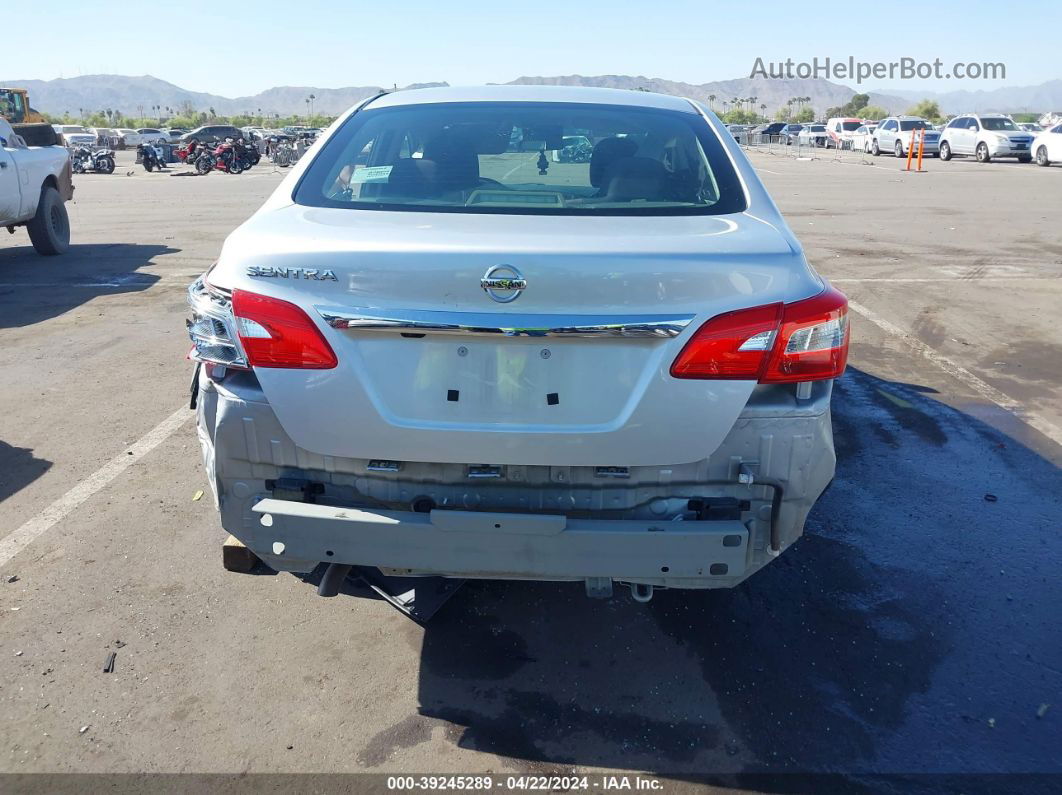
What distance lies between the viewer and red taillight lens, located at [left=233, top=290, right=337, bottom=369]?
250 centimetres

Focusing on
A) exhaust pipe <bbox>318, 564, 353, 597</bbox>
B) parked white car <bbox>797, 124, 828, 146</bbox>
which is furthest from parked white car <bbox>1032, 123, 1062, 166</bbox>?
exhaust pipe <bbox>318, 564, 353, 597</bbox>

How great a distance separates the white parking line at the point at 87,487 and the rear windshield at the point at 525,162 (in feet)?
7.17

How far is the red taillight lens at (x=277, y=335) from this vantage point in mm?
2502

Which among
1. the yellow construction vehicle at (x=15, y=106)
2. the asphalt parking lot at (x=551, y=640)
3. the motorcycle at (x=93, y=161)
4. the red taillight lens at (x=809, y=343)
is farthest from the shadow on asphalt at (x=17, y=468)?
the motorcycle at (x=93, y=161)

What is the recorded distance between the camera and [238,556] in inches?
116

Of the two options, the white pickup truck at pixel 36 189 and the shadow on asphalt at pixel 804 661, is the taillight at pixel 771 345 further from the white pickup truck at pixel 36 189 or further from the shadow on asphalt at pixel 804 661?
the white pickup truck at pixel 36 189

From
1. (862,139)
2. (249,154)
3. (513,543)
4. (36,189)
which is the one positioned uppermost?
(36,189)

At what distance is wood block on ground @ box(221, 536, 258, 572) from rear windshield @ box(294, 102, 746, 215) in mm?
1188

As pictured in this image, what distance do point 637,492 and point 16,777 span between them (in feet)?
6.69

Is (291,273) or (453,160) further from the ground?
(453,160)

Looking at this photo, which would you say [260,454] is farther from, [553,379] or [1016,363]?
[1016,363]

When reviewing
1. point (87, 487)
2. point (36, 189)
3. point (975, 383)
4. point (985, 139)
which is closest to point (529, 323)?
point (87, 487)

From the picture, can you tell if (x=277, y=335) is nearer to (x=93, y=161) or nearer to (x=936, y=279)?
(x=936, y=279)

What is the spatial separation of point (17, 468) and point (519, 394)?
3583mm
